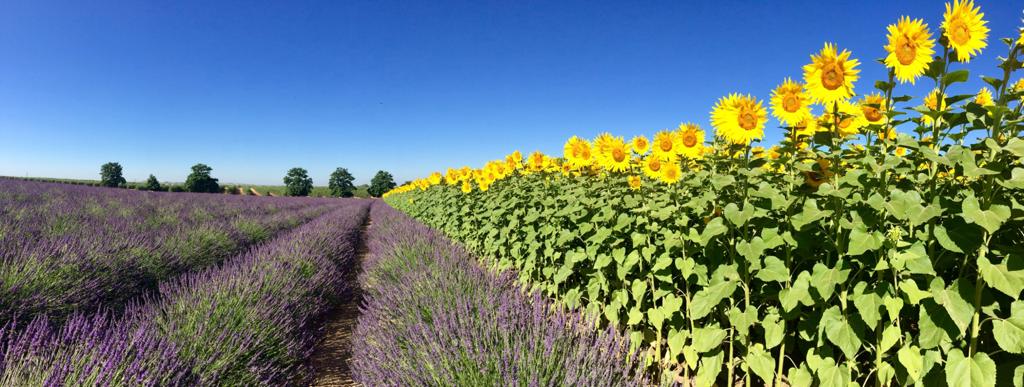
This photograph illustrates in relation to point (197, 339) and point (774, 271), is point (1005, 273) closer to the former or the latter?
point (774, 271)

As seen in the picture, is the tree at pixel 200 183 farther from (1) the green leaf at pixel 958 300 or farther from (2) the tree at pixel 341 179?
(1) the green leaf at pixel 958 300

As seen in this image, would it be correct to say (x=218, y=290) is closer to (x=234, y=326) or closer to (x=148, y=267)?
(x=234, y=326)

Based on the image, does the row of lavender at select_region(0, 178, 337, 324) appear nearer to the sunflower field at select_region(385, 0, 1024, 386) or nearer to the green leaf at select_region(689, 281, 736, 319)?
the sunflower field at select_region(385, 0, 1024, 386)

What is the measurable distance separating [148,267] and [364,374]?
336 centimetres

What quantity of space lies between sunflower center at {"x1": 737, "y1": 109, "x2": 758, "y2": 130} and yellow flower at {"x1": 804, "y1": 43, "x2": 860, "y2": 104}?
0.28m

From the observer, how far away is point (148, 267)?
14.0 ft

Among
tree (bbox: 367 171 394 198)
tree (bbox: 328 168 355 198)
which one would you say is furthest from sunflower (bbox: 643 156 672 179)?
tree (bbox: 328 168 355 198)

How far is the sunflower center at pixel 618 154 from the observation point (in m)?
3.22

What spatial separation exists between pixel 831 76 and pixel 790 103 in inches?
9.4

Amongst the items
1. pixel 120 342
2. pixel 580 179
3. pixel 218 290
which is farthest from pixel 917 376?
pixel 218 290

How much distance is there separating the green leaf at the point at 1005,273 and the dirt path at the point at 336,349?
323 cm

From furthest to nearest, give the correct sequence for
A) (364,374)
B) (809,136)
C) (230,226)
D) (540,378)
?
(230,226) → (364,374) → (809,136) → (540,378)

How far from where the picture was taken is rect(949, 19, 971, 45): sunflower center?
1.47m

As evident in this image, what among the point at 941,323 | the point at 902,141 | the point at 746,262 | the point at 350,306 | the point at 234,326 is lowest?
the point at 350,306
